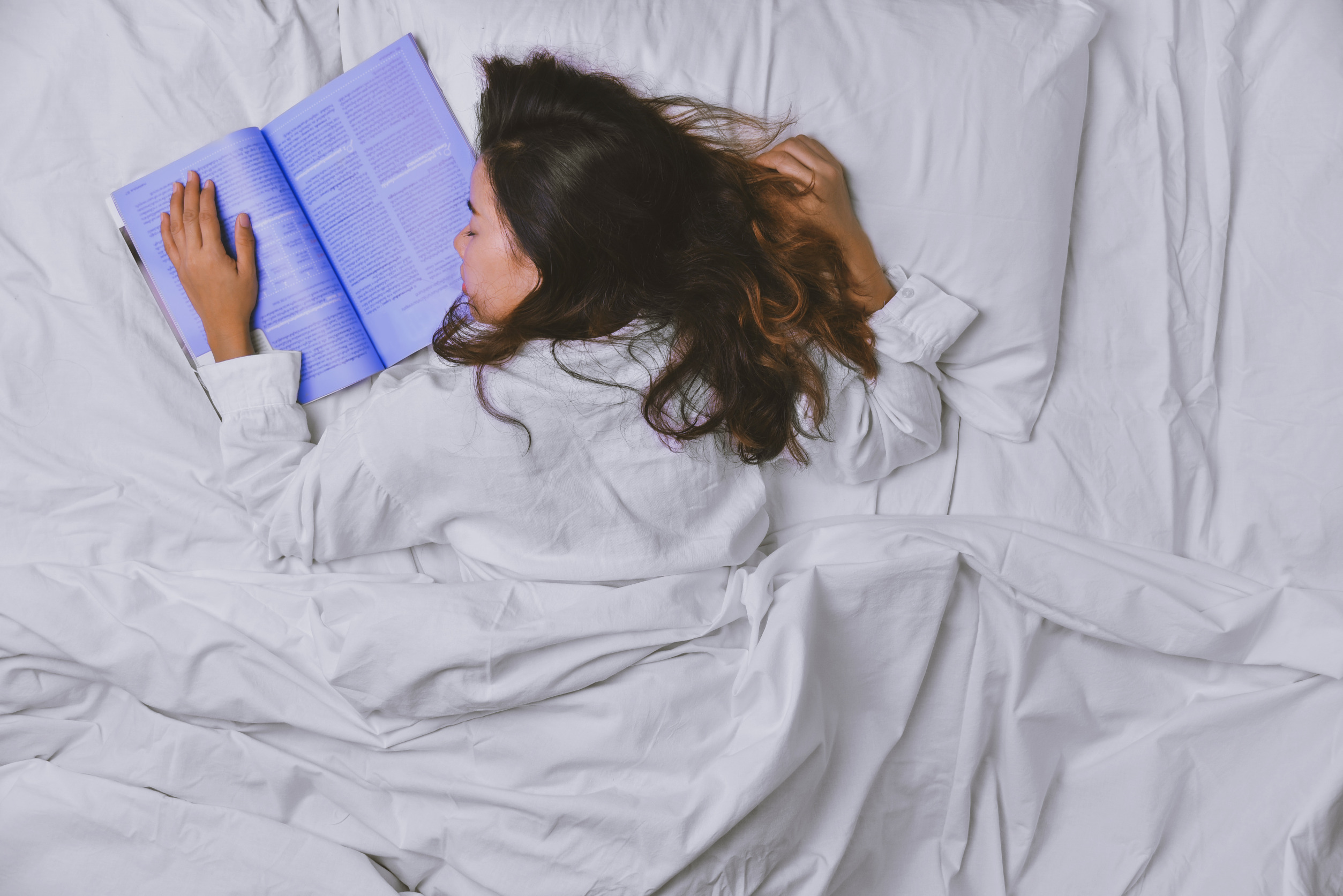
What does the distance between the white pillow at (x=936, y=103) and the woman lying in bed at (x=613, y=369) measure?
0.04 meters

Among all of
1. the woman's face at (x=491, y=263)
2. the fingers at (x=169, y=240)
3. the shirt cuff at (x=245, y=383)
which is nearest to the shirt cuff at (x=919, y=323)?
the woman's face at (x=491, y=263)

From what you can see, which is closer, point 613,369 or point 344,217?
point 613,369

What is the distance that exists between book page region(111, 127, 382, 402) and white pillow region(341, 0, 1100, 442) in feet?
0.98

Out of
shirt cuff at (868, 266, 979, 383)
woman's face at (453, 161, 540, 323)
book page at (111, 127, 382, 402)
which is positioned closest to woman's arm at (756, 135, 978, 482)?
shirt cuff at (868, 266, 979, 383)

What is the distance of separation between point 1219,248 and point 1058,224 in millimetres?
187

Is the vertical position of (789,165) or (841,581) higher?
(789,165)

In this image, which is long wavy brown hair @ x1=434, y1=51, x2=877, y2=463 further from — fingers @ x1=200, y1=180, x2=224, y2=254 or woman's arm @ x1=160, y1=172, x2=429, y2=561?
fingers @ x1=200, y1=180, x2=224, y2=254

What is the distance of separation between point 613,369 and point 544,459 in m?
0.11

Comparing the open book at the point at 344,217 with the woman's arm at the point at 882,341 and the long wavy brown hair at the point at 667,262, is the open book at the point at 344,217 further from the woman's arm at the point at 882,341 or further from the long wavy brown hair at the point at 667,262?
the woman's arm at the point at 882,341

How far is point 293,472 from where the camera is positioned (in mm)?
931

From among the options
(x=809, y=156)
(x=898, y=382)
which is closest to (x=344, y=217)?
(x=809, y=156)

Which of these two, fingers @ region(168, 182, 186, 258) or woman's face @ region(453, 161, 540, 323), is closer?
woman's face @ region(453, 161, 540, 323)

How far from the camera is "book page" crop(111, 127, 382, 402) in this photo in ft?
3.27

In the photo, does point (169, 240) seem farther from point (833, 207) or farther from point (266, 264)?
point (833, 207)
